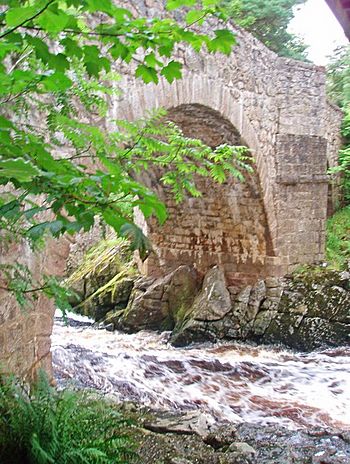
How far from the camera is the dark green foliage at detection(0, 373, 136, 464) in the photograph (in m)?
2.17

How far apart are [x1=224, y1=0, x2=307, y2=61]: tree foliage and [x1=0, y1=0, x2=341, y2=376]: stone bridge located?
4.36m

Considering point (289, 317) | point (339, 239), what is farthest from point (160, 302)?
point (339, 239)

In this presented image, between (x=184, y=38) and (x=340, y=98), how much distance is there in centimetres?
1271

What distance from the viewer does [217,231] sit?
916 cm

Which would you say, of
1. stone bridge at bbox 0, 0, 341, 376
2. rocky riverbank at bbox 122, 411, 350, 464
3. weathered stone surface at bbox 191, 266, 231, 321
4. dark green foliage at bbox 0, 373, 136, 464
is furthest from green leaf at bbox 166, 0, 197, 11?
weathered stone surface at bbox 191, 266, 231, 321

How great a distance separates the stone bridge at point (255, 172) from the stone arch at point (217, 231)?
0.02 metres

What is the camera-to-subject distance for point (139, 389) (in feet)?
18.5

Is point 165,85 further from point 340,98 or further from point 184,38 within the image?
point 340,98

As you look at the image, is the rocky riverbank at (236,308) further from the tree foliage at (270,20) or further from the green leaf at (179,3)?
the green leaf at (179,3)

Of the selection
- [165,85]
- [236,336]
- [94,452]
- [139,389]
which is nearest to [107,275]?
[236,336]

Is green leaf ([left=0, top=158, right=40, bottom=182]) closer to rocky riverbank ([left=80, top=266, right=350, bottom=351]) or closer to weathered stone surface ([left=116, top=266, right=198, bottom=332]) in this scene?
rocky riverbank ([left=80, top=266, right=350, bottom=351])

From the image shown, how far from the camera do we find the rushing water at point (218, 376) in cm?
535

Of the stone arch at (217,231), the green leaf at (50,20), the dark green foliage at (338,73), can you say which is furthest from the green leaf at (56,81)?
the dark green foliage at (338,73)

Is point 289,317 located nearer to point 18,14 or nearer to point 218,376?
point 218,376
